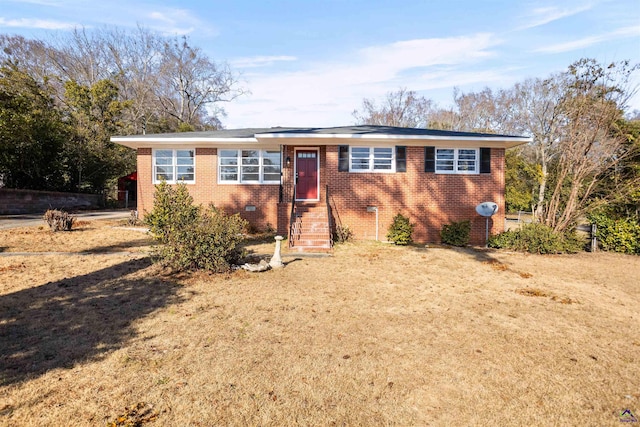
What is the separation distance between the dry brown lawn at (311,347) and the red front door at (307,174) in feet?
20.1

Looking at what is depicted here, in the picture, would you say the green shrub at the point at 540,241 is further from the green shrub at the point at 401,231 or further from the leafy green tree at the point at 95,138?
the leafy green tree at the point at 95,138

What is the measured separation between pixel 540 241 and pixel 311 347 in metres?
8.99

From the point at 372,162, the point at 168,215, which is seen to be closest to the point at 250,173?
the point at 372,162

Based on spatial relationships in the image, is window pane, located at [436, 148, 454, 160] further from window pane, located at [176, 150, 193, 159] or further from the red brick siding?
window pane, located at [176, 150, 193, 159]

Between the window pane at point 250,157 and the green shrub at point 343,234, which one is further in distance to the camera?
the window pane at point 250,157

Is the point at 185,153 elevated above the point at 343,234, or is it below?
above

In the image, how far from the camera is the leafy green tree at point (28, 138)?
16281 mm

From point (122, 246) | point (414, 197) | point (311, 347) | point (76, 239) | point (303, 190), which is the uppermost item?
point (303, 190)

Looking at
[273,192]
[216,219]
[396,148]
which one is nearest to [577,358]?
[216,219]

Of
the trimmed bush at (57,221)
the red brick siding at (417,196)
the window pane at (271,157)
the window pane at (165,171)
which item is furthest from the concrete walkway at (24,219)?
the red brick siding at (417,196)

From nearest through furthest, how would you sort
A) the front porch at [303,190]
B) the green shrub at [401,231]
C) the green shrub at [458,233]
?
the green shrub at [401,231]
the green shrub at [458,233]
the front porch at [303,190]

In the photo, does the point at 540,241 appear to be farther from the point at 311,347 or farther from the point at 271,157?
the point at 271,157

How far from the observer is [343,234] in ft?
36.9

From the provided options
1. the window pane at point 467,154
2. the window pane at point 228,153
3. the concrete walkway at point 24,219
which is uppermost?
the window pane at point 228,153
